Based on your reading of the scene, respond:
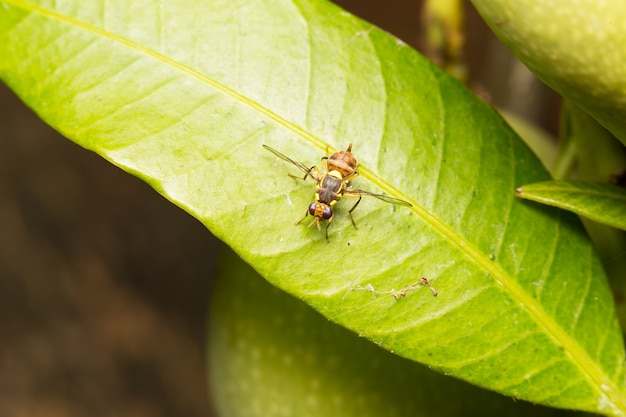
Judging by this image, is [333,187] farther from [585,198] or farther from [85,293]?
[85,293]

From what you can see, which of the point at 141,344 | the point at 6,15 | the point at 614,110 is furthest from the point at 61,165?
the point at 614,110

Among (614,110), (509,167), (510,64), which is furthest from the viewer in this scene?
(510,64)

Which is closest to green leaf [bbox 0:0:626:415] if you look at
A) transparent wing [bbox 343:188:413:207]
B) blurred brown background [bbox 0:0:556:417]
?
transparent wing [bbox 343:188:413:207]

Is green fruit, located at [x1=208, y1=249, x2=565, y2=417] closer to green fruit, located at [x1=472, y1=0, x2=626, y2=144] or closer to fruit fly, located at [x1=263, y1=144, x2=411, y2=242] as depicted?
fruit fly, located at [x1=263, y1=144, x2=411, y2=242]

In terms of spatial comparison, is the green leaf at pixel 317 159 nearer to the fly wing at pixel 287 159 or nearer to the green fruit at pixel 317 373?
the fly wing at pixel 287 159

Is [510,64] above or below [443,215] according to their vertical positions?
above

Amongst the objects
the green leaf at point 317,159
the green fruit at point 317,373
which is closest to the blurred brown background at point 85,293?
the green fruit at point 317,373

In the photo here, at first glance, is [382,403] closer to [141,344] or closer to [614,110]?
[614,110]

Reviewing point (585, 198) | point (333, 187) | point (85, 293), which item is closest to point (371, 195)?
point (333, 187)

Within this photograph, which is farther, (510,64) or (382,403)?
(510,64)
